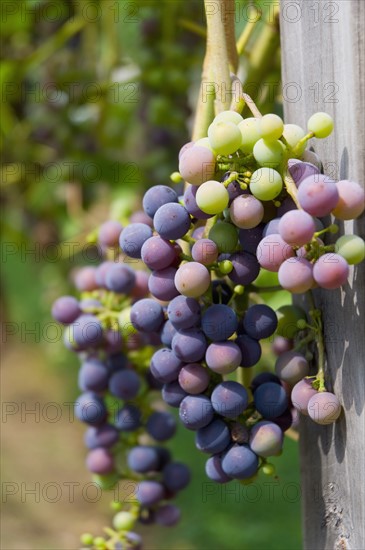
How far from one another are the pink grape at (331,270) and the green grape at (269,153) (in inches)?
4.5

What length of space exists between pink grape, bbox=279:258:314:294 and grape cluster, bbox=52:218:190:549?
0.41 m

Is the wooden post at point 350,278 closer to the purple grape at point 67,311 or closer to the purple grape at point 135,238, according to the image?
the purple grape at point 135,238

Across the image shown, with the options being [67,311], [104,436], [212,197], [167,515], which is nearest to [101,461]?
[104,436]

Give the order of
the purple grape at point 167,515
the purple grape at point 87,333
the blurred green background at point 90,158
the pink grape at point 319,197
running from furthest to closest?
the blurred green background at point 90,158 → the purple grape at point 167,515 → the purple grape at point 87,333 → the pink grape at point 319,197

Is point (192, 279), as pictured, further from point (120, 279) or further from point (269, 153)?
point (120, 279)

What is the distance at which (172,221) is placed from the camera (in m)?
0.80

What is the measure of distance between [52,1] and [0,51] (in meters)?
0.25

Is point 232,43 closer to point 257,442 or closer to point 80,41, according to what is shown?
point 257,442

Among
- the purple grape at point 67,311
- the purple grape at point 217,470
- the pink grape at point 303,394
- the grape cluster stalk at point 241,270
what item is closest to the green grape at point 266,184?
the grape cluster stalk at point 241,270

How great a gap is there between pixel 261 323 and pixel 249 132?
22cm

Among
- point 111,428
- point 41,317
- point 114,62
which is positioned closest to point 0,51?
point 114,62

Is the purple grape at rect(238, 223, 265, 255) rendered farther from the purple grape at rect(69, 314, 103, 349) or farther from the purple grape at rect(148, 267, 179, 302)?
the purple grape at rect(69, 314, 103, 349)

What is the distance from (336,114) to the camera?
77 centimetres

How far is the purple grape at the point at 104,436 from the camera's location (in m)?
1.17
